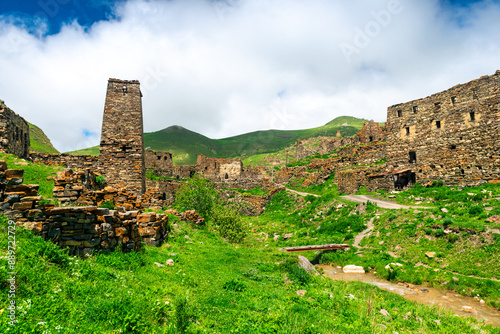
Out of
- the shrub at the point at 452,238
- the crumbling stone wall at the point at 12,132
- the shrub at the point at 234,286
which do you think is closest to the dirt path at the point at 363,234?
the shrub at the point at 452,238

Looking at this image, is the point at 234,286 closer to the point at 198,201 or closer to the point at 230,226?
the point at 230,226

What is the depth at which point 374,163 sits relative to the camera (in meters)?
34.0

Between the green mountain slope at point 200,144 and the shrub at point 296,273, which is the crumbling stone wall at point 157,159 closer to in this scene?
the shrub at point 296,273

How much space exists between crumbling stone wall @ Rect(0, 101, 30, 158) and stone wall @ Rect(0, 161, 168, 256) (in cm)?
949

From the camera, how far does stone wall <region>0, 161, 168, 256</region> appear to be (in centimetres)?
594

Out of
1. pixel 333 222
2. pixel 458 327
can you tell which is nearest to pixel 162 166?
pixel 333 222

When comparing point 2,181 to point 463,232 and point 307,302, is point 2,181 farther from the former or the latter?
point 463,232

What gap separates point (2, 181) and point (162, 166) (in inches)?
1438

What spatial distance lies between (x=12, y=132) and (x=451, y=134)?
32334 millimetres

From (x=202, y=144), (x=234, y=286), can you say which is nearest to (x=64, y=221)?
(x=234, y=286)

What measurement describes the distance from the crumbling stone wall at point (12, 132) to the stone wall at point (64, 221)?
9.49 m

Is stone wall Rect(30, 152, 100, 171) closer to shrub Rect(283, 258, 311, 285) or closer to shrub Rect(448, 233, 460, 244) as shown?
shrub Rect(283, 258, 311, 285)

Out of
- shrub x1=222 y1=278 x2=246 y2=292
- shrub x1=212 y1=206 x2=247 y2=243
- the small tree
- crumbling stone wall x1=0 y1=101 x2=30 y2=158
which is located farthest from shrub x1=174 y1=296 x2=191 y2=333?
the small tree

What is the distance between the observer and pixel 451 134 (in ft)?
75.8
